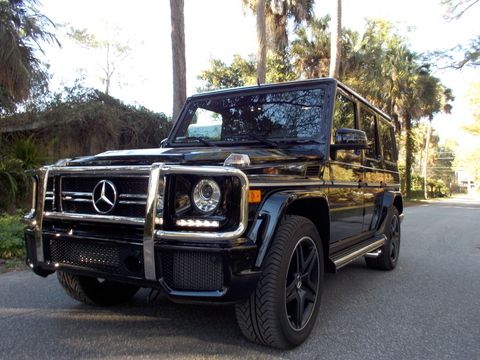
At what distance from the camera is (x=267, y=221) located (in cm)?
291

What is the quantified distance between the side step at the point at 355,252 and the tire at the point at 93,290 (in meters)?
1.72

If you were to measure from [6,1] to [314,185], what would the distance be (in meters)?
8.58

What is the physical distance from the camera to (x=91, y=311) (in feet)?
13.0

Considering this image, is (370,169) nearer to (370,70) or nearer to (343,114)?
(343,114)

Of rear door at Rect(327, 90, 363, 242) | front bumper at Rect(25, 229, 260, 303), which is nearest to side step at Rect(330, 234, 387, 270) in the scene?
rear door at Rect(327, 90, 363, 242)

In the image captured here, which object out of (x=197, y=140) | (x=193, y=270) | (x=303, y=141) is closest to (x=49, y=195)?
(x=193, y=270)

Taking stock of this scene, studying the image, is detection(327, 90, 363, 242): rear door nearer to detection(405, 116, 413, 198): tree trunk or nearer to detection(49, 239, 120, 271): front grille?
detection(49, 239, 120, 271): front grille

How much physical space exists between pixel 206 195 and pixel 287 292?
946 mm

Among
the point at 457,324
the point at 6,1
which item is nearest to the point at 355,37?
the point at 6,1

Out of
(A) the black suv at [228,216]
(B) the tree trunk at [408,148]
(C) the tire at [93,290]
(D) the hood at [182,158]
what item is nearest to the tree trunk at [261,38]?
(A) the black suv at [228,216]

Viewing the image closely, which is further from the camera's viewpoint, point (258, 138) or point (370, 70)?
point (370, 70)

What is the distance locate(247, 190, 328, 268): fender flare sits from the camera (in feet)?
9.36

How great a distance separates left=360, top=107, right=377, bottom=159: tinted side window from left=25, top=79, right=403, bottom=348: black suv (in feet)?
2.73

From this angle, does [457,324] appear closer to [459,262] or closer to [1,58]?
[459,262]
